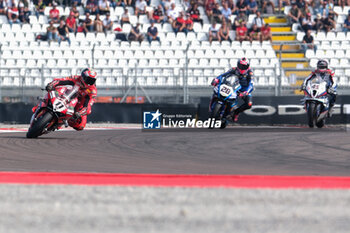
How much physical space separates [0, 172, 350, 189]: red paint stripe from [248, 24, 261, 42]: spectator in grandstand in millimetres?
16810

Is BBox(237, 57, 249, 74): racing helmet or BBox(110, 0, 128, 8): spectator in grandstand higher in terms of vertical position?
BBox(110, 0, 128, 8): spectator in grandstand

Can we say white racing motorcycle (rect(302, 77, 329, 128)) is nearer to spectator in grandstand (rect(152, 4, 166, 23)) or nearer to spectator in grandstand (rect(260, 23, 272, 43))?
spectator in grandstand (rect(260, 23, 272, 43))

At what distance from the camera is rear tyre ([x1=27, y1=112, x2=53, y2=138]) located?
1218 centimetres

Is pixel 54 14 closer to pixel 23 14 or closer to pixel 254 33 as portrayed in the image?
pixel 23 14

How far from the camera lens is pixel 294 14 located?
25734mm

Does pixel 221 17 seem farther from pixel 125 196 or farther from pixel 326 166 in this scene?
pixel 125 196

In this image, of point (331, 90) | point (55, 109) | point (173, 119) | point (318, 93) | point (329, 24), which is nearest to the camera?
point (55, 109)

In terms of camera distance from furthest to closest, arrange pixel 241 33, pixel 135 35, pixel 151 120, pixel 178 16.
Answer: pixel 178 16 → pixel 241 33 → pixel 135 35 → pixel 151 120

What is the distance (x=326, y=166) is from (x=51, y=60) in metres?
16.2

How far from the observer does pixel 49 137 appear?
13.4 metres

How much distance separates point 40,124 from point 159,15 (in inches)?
534

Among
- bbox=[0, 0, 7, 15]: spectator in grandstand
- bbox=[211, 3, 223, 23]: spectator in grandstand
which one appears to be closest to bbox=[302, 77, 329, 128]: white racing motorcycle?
bbox=[211, 3, 223, 23]: spectator in grandstand

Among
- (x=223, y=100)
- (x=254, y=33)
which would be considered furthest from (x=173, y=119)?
(x=254, y=33)

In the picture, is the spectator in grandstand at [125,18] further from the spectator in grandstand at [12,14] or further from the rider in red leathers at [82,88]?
the rider in red leathers at [82,88]
